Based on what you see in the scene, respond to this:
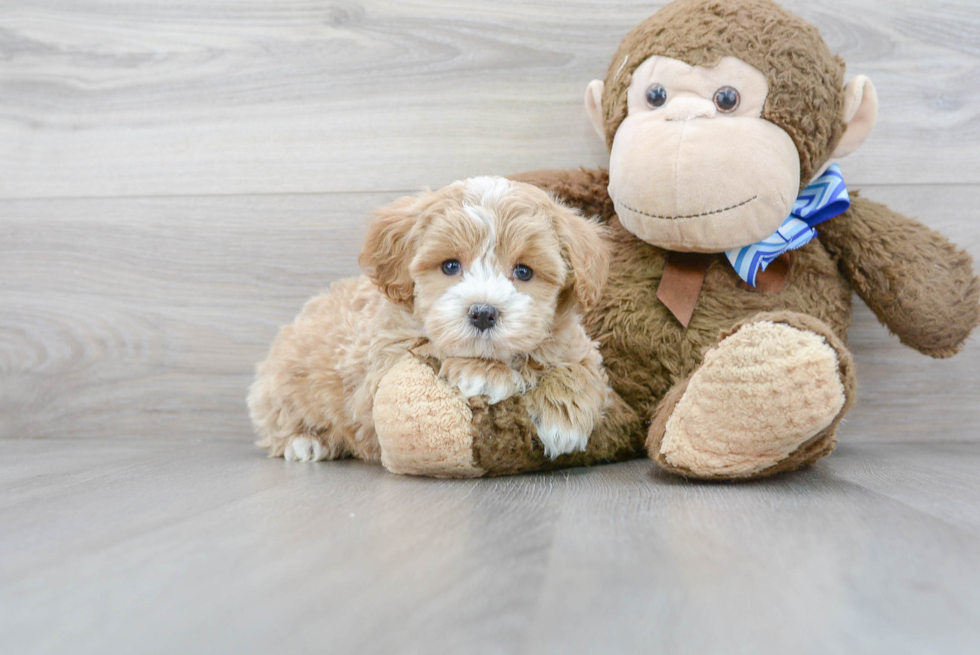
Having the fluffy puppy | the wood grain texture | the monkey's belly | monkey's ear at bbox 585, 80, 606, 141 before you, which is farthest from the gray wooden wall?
the wood grain texture

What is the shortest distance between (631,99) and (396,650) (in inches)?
37.8

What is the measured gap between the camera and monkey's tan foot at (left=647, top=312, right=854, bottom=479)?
2.80 ft

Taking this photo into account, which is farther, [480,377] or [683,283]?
[683,283]

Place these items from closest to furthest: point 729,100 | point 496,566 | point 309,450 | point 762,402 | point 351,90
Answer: point 496,566 < point 762,402 < point 729,100 < point 309,450 < point 351,90

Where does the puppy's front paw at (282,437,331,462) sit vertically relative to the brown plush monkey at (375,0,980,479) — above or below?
below

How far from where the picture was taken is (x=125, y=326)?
1.58 meters

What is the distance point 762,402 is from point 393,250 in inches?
20.6

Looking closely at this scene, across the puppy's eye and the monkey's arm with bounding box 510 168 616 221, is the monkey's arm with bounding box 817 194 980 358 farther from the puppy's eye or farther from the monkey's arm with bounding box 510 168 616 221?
the puppy's eye

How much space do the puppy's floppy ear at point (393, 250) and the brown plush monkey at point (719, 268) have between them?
0.11 meters

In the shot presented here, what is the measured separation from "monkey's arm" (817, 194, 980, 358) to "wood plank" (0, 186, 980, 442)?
0.89 meters

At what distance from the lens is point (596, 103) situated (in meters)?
1.31

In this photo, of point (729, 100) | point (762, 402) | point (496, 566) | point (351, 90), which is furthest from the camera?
point (351, 90)

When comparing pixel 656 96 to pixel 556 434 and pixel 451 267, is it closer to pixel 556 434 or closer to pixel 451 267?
pixel 451 267

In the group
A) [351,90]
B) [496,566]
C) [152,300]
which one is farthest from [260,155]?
[496,566]
